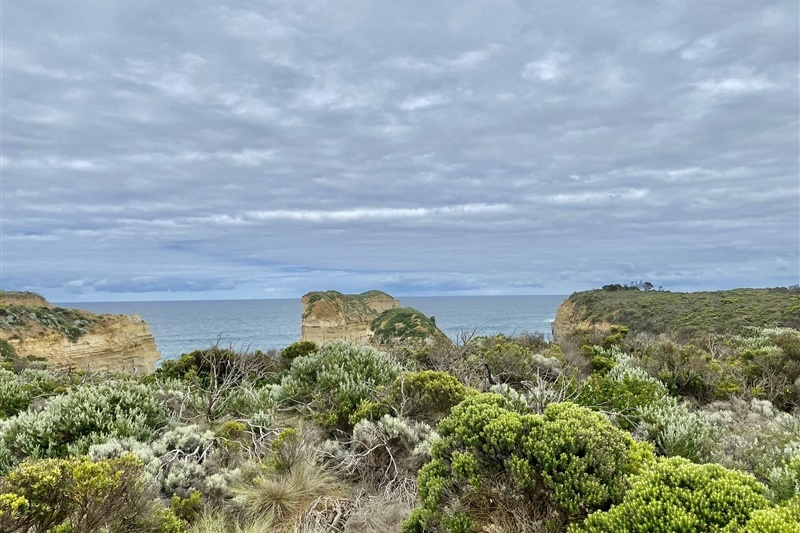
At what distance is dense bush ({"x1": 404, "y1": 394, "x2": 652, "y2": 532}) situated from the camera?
12.6ft

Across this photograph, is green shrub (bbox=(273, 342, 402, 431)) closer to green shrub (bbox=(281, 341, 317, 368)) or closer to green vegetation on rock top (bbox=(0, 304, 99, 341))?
green shrub (bbox=(281, 341, 317, 368))

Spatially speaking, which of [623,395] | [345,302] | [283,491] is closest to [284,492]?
[283,491]

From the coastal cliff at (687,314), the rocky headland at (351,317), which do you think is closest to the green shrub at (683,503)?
the coastal cliff at (687,314)

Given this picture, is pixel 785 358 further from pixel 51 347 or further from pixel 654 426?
pixel 51 347

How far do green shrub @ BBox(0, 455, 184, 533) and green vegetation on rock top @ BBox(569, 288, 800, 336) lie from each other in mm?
28803

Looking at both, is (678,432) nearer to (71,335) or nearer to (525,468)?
(525,468)

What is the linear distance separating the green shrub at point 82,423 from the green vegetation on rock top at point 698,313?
27272 millimetres

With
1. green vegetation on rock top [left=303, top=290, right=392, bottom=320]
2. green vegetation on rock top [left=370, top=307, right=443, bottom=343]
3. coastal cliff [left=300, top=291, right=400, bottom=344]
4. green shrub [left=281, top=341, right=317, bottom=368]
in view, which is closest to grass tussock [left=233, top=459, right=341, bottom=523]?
green shrub [left=281, top=341, right=317, bottom=368]

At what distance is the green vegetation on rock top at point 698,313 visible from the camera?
28.3m

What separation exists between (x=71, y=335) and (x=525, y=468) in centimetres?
4140

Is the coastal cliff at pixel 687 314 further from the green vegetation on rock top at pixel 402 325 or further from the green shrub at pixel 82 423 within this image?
the green shrub at pixel 82 423

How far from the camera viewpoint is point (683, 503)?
10.9ft

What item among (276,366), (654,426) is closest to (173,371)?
(276,366)

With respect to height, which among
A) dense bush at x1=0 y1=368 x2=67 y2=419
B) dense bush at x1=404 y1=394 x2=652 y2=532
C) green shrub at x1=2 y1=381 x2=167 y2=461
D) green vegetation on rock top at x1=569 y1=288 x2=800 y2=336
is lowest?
green vegetation on rock top at x1=569 y1=288 x2=800 y2=336
